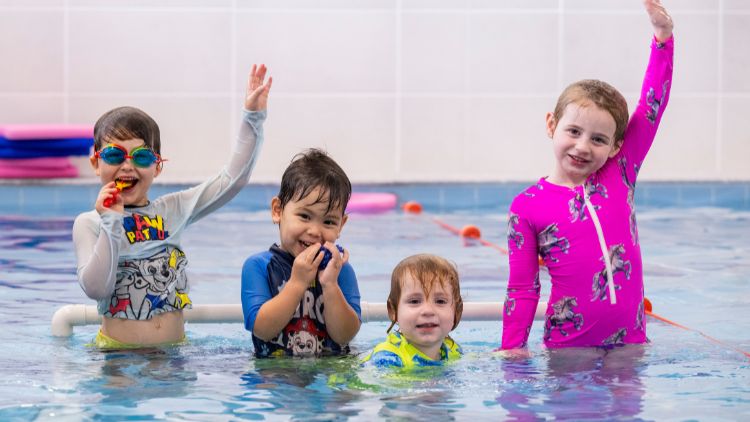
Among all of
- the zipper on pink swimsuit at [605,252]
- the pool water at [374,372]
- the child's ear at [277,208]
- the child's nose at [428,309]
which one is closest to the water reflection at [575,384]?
the pool water at [374,372]

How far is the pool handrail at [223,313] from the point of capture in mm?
3832

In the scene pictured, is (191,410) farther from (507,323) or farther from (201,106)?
(201,106)

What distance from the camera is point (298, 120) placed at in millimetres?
10172

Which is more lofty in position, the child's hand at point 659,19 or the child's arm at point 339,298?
the child's hand at point 659,19

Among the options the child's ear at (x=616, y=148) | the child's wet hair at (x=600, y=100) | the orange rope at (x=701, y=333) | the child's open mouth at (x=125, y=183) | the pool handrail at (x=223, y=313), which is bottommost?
the orange rope at (x=701, y=333)

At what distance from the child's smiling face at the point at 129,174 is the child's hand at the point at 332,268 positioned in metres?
0.76

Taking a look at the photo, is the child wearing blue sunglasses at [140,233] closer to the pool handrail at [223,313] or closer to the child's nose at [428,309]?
the pool handrail at [223,313]

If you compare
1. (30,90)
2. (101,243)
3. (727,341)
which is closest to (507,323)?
(727,341)

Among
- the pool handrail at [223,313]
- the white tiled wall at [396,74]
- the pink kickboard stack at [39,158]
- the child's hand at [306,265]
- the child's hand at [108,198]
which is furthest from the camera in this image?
the white tiled wall at [396,74]

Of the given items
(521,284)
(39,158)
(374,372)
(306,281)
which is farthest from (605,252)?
(39,158)

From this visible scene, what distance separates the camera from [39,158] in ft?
30.8

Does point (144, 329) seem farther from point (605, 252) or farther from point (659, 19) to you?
point (659, 19)

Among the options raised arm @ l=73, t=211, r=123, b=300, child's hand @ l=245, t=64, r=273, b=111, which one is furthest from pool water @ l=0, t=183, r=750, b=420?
child's hand @ l=245, t=64, r=273, b=111

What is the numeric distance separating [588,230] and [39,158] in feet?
22.4
